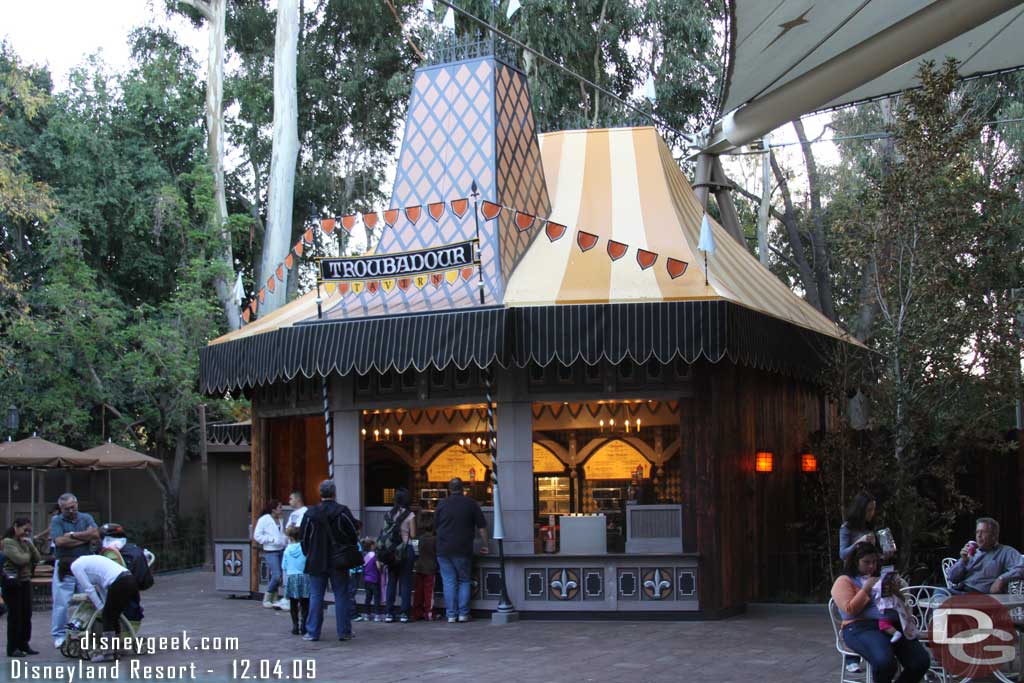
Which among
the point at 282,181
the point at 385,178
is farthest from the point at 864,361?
the point at 385,178

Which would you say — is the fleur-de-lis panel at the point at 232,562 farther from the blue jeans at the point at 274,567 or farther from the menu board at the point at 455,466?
the menu board at the point at 455,466

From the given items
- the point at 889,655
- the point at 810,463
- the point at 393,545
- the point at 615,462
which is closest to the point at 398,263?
the point at 393,545

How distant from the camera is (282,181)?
30297 millimetres

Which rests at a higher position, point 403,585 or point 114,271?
point 114,271

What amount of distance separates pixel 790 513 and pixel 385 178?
22228 mm

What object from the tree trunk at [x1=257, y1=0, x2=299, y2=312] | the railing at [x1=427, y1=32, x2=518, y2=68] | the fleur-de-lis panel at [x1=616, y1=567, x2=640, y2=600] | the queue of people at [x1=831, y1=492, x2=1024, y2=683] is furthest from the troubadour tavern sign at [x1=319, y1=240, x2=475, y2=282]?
the tree trunk at [x1=257, y1=0, x2=299, y2=312]

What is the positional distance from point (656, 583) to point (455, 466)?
19.1 feet

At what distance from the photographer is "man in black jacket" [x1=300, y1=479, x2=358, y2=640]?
1245 cm

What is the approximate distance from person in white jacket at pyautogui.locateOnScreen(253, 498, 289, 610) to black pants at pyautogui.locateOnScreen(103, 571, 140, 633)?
449 cm

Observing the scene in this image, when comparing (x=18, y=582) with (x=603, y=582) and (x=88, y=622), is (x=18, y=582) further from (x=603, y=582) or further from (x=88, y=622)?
(x=603, y=582)

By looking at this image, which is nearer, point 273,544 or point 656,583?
point 656,583

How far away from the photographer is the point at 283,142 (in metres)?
30.3

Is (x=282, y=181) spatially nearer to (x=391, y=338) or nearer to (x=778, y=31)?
(x=391, y=338)

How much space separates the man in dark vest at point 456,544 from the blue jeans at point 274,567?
2827mm
